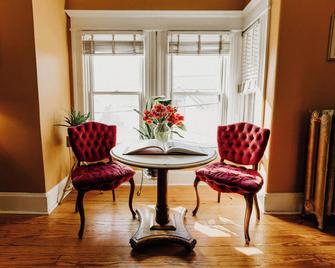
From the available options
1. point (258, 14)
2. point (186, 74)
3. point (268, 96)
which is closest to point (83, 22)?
point (186, 74)

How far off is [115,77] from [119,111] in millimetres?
448

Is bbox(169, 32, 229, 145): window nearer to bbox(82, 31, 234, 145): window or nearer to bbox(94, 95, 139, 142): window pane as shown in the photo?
bbox(82, 31, 234, 145): window

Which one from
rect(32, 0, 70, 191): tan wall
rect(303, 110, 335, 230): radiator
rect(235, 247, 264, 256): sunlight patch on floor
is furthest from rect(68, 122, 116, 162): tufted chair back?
rect(303, 110, 335, 230): radiator

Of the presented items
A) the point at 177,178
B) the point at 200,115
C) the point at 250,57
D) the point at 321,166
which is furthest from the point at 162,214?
the point at 250,57

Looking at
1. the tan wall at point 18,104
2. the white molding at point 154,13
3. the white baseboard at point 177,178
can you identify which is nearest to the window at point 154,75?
the white molding at point 154,13

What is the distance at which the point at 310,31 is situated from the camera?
90.3 inches

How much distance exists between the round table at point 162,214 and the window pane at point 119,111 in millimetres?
1118

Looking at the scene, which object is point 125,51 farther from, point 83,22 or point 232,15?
point 232,15

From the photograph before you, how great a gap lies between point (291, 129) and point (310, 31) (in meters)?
0.92

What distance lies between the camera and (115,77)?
10.7ft

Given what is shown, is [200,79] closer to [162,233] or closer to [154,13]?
[154,13]

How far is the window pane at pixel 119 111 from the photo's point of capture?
330 cm

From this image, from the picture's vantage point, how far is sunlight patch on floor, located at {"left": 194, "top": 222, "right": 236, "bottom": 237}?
219 centimetres

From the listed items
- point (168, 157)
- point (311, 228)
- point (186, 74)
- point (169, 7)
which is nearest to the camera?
point (168, 157)
